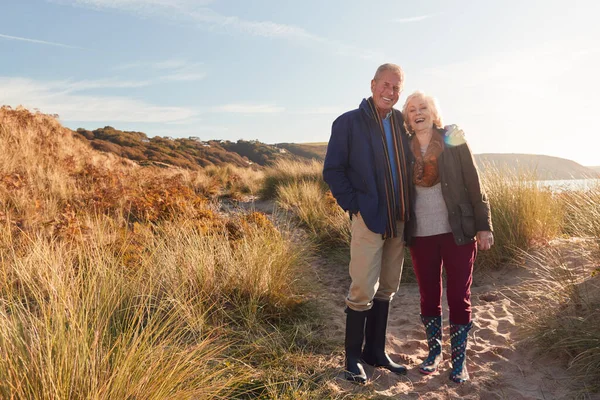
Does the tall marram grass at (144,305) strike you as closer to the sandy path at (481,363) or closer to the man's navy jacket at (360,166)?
the sandy path at (481,363)

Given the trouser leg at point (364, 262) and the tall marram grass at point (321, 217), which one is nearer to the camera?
the trouser leg at point (364, 262)

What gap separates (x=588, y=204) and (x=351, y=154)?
121 inches

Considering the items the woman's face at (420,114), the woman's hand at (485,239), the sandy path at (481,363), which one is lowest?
the sandy path at (481,363)

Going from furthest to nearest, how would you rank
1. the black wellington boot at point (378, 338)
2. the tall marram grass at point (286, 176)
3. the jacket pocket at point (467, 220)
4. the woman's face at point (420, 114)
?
the tall marram grass at point (286, 176), the black wellington boot at point (378, 338), the woman's face at point (420, 114), the jacket pocket at point (467, 220)

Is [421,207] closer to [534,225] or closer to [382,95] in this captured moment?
[382,95]

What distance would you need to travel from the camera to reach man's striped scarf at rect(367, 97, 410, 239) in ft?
9.24

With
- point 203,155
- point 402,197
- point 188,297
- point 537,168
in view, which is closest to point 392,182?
point 402,197

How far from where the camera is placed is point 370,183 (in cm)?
279

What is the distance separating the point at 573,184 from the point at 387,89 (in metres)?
3.86

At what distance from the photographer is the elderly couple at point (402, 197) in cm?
280

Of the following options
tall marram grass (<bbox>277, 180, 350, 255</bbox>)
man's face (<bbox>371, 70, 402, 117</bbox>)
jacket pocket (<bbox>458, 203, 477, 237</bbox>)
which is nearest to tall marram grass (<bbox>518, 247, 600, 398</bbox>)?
jacket pocket (<bbox>458, 203, 477, 237</bbox>)

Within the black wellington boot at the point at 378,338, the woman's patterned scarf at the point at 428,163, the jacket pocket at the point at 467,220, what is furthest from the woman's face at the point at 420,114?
the black wellington boot at the point at 378,338

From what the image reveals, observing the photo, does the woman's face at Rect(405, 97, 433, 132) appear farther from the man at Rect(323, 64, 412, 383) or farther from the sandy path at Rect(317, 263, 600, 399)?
the sandy path at Rect(317, 263, 600, 399)

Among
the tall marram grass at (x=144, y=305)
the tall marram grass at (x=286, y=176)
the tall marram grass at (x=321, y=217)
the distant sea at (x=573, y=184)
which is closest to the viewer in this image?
the tall marram grass at (x=144, y=305)
